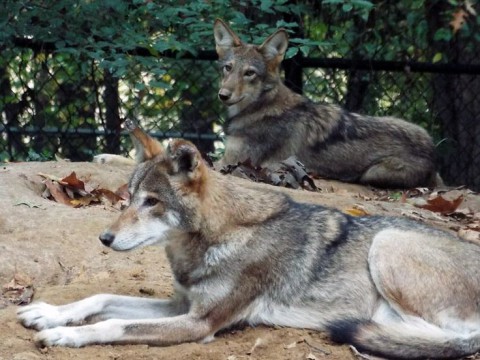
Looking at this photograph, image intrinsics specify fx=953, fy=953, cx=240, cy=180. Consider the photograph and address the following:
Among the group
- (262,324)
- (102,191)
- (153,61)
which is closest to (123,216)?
(262,324)

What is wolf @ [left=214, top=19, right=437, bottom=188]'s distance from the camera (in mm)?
9875

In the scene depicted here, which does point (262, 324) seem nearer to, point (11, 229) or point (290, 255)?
point (290, 255)

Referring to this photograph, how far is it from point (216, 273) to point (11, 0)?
588 centimetres

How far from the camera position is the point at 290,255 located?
5414 mm

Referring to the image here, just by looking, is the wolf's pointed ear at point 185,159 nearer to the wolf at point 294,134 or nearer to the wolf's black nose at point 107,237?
the wolf's black nose at point 107,237

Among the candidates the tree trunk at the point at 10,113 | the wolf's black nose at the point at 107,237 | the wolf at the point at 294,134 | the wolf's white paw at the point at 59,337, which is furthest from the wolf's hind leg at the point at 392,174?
the wolf's white paw at the point at 59,337

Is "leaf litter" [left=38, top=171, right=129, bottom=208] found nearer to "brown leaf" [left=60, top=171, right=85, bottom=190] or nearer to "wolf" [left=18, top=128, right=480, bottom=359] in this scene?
"brown leaf" [left=60, top=171, right=85, bottom=190]

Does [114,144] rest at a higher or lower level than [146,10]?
lower

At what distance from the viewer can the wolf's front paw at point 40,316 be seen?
5016 mm

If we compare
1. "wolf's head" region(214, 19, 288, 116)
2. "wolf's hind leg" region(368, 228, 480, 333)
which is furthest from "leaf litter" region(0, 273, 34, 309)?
"wolf's head" region(214, 19, 288, 116)

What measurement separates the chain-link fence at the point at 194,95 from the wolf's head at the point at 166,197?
5.59 m

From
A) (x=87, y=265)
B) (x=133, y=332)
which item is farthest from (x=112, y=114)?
(x=133, y=332)

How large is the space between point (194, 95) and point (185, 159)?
7.44 m

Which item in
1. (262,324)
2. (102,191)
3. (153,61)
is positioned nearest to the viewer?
(262,324)
